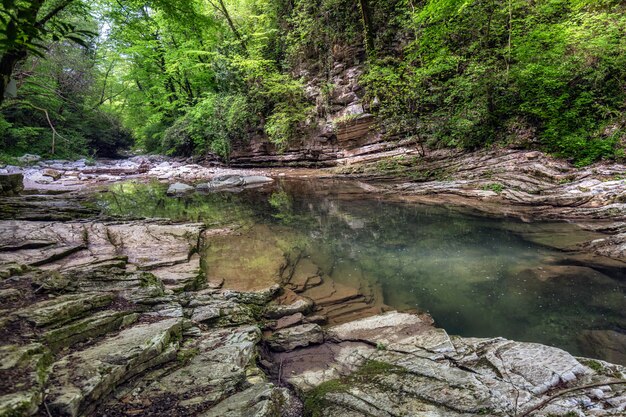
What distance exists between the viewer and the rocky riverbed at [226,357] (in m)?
2.11

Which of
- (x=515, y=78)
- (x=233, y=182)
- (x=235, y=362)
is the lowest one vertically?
(x=235, y=362)

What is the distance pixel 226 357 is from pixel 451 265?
4.13 meters

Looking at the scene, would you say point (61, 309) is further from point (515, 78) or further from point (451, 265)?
point (515, 78)

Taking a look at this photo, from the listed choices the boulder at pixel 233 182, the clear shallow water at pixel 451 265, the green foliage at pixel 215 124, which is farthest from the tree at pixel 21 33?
the green foliage at pixel 215 124

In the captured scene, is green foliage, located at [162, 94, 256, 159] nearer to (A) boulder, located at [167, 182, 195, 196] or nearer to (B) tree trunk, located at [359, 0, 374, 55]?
(A) boulder, located at [167, 182, 195, 196]

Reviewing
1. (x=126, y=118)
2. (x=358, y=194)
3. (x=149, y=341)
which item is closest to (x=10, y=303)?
(x=149, y=341)

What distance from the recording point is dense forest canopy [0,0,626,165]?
5965 millimetres

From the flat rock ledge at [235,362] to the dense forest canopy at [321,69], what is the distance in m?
1.58

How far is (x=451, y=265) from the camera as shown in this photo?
543 centimetres

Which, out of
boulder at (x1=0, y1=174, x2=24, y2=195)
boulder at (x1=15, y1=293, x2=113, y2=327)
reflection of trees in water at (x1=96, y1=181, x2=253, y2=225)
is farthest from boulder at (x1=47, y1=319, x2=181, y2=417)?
boulder at (x1=0, y1=174, x2=24, y2=195)

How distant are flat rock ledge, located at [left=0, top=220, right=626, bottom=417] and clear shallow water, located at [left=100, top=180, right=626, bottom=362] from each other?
0.75m

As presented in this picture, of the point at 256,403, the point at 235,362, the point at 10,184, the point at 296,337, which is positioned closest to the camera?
the point at 256,403

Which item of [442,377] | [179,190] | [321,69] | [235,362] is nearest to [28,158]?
[179,190]

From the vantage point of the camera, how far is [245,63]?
17891 mm
